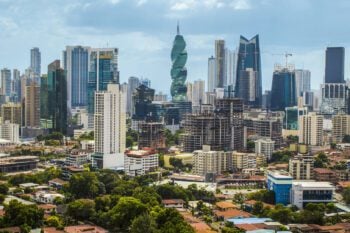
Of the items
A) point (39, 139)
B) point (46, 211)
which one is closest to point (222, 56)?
point (39, 139)

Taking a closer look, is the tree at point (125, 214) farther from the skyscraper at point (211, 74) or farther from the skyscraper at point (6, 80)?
the skyscraper at point (211, 74)

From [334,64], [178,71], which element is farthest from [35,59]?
[334,64]

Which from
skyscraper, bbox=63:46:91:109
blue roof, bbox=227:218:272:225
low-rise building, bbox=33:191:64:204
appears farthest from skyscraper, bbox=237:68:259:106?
blue roof, bbox=227:218:272:225

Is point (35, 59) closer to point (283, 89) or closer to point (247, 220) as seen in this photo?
point (283, 89)

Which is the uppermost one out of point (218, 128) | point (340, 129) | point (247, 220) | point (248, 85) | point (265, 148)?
point (248, 85)

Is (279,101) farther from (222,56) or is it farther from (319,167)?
(319,167)

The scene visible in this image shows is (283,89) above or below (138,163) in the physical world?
above
